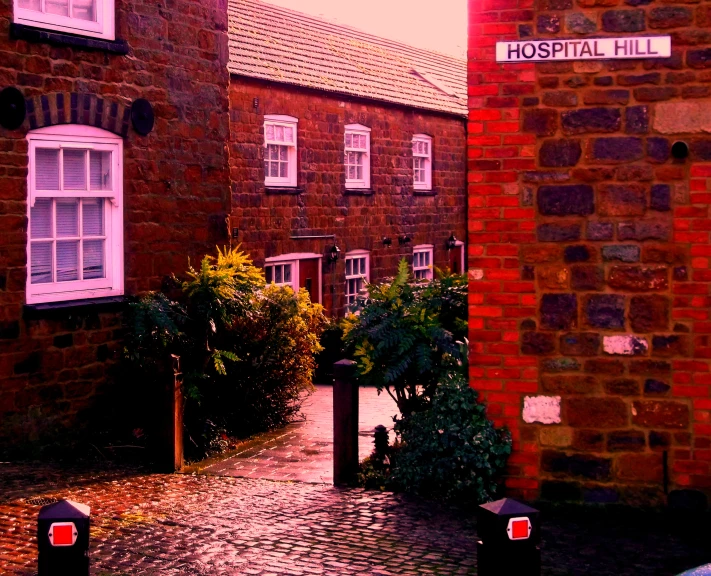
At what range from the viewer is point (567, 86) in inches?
298

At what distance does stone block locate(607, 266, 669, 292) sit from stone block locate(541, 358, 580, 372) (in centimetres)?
62

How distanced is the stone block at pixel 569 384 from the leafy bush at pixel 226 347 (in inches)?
163

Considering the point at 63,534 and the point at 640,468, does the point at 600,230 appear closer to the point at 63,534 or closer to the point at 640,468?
the point at 640,468

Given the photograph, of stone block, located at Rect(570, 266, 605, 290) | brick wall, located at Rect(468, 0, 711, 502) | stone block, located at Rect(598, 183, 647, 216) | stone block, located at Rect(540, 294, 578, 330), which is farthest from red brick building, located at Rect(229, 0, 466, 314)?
stone block, located at Rect(598, 183, 647, 216)

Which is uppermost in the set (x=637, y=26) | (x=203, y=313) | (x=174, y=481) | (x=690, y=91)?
(x=637, y=26)

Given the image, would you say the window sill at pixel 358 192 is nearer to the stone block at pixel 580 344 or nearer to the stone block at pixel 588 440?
the stone block at pixel 580 344

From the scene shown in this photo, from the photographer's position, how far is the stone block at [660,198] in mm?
7387

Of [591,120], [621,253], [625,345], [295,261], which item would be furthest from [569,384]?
[295,261]

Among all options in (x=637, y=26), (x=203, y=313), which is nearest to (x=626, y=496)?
(x=637, y=26)

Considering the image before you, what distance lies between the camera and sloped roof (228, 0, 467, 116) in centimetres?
1808

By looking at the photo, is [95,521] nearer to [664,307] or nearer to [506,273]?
[506,273]

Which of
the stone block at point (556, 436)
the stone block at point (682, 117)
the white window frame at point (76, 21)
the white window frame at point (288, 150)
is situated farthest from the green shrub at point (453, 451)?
the white window frame at point (288, 150)

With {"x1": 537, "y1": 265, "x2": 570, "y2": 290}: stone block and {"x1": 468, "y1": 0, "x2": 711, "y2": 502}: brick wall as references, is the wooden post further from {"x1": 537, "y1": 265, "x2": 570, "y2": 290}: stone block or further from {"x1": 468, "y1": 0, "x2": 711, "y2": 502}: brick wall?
{"x1": 537, "y1": 265, "x2": 570, "y2": 290}: stone block

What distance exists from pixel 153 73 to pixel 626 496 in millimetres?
7036
